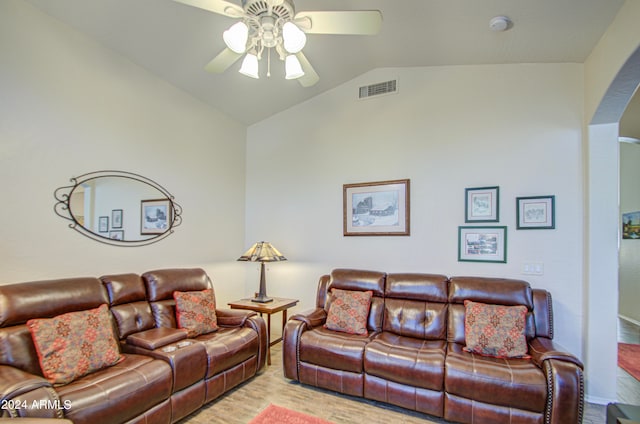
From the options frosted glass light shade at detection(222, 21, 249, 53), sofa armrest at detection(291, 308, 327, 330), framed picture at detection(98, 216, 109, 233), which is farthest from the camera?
sofa armrest at detection(291, 308, 327, 330)

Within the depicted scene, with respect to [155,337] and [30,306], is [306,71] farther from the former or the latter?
[30,306]

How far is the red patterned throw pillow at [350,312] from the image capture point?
3.21m

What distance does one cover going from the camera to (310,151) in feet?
14.6

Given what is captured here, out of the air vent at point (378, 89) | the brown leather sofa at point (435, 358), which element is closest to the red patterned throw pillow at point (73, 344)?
the brown leather sofa at point (435, 358)

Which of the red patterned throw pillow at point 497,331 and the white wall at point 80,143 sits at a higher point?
the white wall at point 80,143

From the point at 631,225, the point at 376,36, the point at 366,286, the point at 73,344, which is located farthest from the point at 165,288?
the point at 631,225

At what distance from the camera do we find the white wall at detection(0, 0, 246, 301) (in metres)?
2.46

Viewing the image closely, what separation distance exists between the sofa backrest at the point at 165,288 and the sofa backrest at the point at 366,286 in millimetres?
1421

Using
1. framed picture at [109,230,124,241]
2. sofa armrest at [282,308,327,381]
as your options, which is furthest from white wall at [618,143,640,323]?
framed picture at [109,230,124,241]

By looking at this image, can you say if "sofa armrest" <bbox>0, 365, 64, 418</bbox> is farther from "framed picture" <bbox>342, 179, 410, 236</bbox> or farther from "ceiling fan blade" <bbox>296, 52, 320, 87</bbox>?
"framed picture" <bbox>342, 179, 410, 236</bbox>

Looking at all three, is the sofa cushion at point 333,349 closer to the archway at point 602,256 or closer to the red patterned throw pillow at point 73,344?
the red patterned throw pillow at point 73,344

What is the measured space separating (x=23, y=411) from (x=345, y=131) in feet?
12.5

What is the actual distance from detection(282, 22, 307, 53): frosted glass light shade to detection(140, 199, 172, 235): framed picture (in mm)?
2434

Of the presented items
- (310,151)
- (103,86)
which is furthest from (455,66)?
(103,86)
